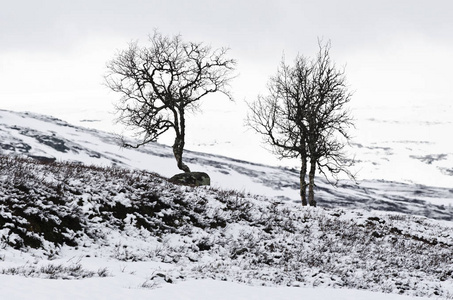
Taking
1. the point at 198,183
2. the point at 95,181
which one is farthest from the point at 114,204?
the point at 198,183

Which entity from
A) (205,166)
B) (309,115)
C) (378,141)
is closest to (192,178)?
(309,115)

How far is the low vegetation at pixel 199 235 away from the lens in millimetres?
10125

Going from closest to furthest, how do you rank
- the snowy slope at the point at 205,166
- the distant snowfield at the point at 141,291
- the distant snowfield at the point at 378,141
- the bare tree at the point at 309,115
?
the distant snowfield at the point at 141,291, the bare tree at the point at 309,115, the snowy slope at the point at 205,166, the distant snowfield at the point at 378,141

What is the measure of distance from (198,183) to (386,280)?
1454 centimetres

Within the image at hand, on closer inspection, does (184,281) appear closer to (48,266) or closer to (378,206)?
(48,266)

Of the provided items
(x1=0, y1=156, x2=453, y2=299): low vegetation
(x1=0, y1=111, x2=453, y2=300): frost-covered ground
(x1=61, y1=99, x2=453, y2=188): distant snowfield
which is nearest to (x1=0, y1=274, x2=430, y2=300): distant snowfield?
(x1=0, y1=111, x2=453, y2=300): frost-covered ground

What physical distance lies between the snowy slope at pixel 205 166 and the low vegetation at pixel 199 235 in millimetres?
25753

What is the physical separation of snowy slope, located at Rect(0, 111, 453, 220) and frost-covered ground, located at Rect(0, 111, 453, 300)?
25.5 meters

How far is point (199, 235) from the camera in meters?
13.3

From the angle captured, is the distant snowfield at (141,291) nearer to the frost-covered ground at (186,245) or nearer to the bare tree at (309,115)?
the frost-covered ground at (186,245)

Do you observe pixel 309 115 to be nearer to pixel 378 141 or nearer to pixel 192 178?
pixel 192 178

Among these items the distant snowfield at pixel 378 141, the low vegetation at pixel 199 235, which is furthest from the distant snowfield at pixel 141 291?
the distant snowfield at pixel 378 141

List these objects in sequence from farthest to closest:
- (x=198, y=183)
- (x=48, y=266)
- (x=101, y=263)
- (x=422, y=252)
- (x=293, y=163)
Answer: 1. (x=293, y=163)
2. (x=198, y=183)
3. (x=422, y=252)
4. (x=101, y=263)
5. (x=48, y=266)

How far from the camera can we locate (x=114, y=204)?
12969 millimetres
